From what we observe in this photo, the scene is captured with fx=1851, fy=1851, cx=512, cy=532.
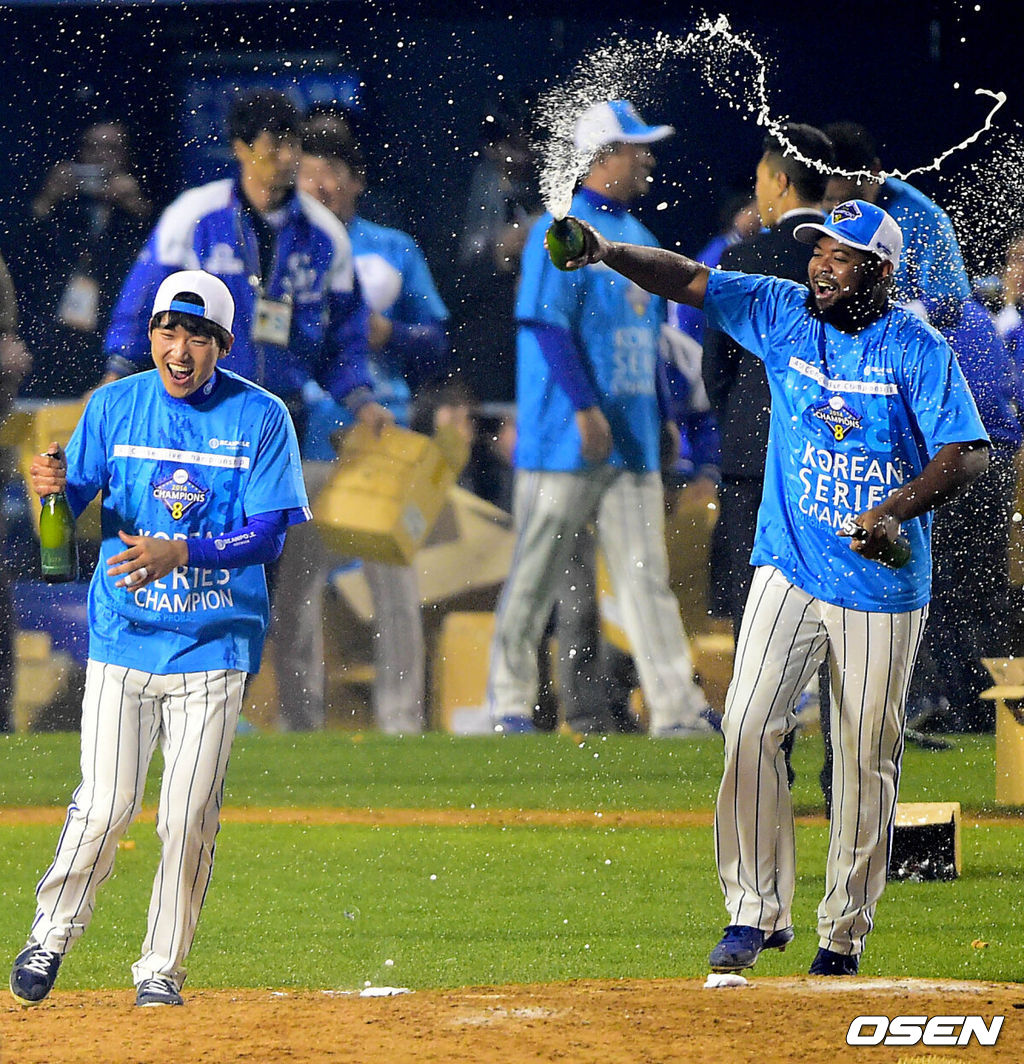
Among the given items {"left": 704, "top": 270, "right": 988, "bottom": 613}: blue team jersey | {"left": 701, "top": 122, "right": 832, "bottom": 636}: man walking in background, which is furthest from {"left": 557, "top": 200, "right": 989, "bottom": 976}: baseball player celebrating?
{"left": 701, "top": 122, "right": 832, "bottom": 636}: man walking in background

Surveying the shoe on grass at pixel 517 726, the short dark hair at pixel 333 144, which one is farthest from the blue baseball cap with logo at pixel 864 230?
the short dark hair at pixel 333 144

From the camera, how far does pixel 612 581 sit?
8156 mm

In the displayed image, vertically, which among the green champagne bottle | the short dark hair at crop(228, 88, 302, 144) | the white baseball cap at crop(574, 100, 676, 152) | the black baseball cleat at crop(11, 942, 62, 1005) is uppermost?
the short dark hair at crop(228, 88, 302, 144)

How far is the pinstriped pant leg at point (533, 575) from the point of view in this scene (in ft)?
26.6

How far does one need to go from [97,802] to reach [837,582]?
5.82ft

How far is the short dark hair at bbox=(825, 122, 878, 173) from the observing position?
7.27 m

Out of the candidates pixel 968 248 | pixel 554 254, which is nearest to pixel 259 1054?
pixel 554 254

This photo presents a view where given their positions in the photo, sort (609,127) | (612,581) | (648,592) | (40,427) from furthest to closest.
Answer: (40,427) → (648,592) → (612,581) → (609,127)

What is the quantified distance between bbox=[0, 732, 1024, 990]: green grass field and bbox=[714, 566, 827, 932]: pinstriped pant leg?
1.57 feet

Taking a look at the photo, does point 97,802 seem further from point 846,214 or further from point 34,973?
point 846,214

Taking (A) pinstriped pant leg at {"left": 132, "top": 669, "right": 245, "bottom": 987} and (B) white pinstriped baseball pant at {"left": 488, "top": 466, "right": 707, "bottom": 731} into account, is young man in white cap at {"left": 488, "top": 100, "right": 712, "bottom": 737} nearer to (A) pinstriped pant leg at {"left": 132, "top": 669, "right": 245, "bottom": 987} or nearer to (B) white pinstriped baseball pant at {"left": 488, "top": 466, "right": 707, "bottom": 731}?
(B) white pinstriped baseball pant at {"left": 488, "top": 466, "right": 707, "bottom": 731}

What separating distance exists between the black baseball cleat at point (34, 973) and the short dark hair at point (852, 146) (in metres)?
4.14

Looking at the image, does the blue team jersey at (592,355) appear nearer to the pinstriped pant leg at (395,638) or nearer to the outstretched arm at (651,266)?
the pinstriped pant leg at (395,638)

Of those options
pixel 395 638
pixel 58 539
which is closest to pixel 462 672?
pixel 395 638
